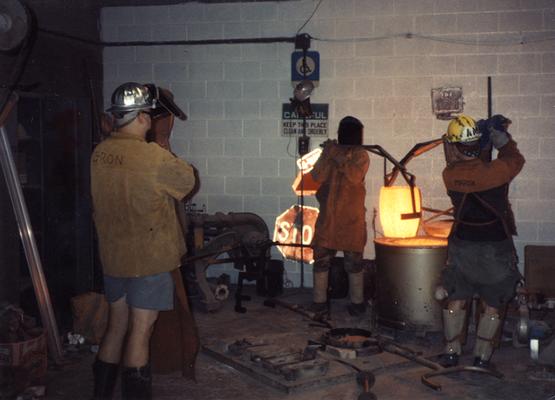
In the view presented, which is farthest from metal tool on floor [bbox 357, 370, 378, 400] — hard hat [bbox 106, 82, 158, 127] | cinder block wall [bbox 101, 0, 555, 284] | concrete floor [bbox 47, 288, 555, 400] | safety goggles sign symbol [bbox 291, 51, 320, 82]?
safety goggles sign symbol [bbox 291, 51, 320, 82]

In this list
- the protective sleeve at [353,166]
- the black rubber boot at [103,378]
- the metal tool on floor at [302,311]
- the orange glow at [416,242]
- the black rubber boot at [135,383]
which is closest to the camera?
the black rubber boot at [135,383]

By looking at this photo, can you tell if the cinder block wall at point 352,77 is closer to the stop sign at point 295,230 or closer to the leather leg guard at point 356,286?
the stop sign at point 295,230

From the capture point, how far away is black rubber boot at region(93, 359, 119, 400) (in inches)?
187

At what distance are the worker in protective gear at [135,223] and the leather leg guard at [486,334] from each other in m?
2.69

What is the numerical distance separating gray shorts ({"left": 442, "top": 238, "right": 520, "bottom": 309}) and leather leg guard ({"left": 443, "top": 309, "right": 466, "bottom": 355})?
0.16 meters

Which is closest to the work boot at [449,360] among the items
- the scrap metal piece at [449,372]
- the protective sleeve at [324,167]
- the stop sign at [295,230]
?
the scrap metal piece at [449,372]

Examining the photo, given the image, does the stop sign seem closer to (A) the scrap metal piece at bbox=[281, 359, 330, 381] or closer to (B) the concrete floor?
(B) the concrete floor

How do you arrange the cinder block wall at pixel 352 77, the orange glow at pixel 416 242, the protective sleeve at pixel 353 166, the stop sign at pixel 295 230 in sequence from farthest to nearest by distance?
1. the stop sign at pixel 295 230
2. the cinder block wall at pixel 352 77
3. the protective sleeve at pixel 353 166
4. the orange glow at pixel 416 242

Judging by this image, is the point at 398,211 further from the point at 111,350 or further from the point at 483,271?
the point at 111,350

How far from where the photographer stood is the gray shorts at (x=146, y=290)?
15.1ft

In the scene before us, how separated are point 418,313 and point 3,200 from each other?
4199 millimetres

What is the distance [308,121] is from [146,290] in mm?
4823

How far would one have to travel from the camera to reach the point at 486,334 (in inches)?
→ 227

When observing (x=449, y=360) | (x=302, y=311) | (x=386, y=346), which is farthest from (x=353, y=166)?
(x=449, y=360)
